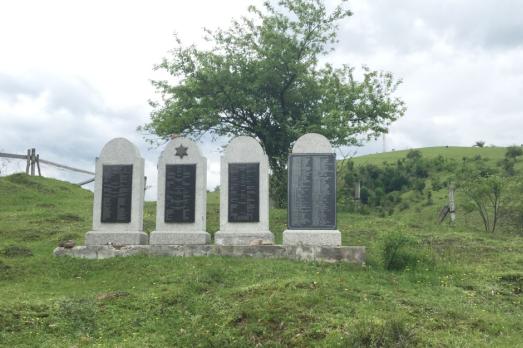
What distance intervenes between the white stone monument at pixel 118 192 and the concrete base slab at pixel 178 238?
0.43 metres

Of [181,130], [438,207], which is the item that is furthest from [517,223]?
[181,130]

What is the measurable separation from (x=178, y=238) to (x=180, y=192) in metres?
1.20

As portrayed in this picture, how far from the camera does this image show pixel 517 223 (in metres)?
23.5

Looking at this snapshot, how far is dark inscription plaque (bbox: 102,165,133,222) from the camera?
47.0 ft

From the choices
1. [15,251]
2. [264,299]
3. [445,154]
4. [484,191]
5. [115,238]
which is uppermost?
[445,154]

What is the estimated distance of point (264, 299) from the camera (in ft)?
30.1

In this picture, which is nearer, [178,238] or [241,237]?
[241,237]

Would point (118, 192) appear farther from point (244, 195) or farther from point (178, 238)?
point (244, 195)

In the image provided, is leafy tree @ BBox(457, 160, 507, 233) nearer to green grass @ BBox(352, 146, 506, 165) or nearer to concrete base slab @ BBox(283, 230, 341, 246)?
concrete base slab @ BBox(283, 230, 341, 246)

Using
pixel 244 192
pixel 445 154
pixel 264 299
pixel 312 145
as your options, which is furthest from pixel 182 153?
pixel 445 154

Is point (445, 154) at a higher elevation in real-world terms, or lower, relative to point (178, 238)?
higher

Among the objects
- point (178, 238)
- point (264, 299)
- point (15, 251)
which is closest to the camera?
point (264, 299)

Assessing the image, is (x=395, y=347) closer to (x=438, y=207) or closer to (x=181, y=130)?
(x=181, y=130)

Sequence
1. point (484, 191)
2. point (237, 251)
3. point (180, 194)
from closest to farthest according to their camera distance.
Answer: point (237, 251) < point (180, 194) < point (484, 191)
